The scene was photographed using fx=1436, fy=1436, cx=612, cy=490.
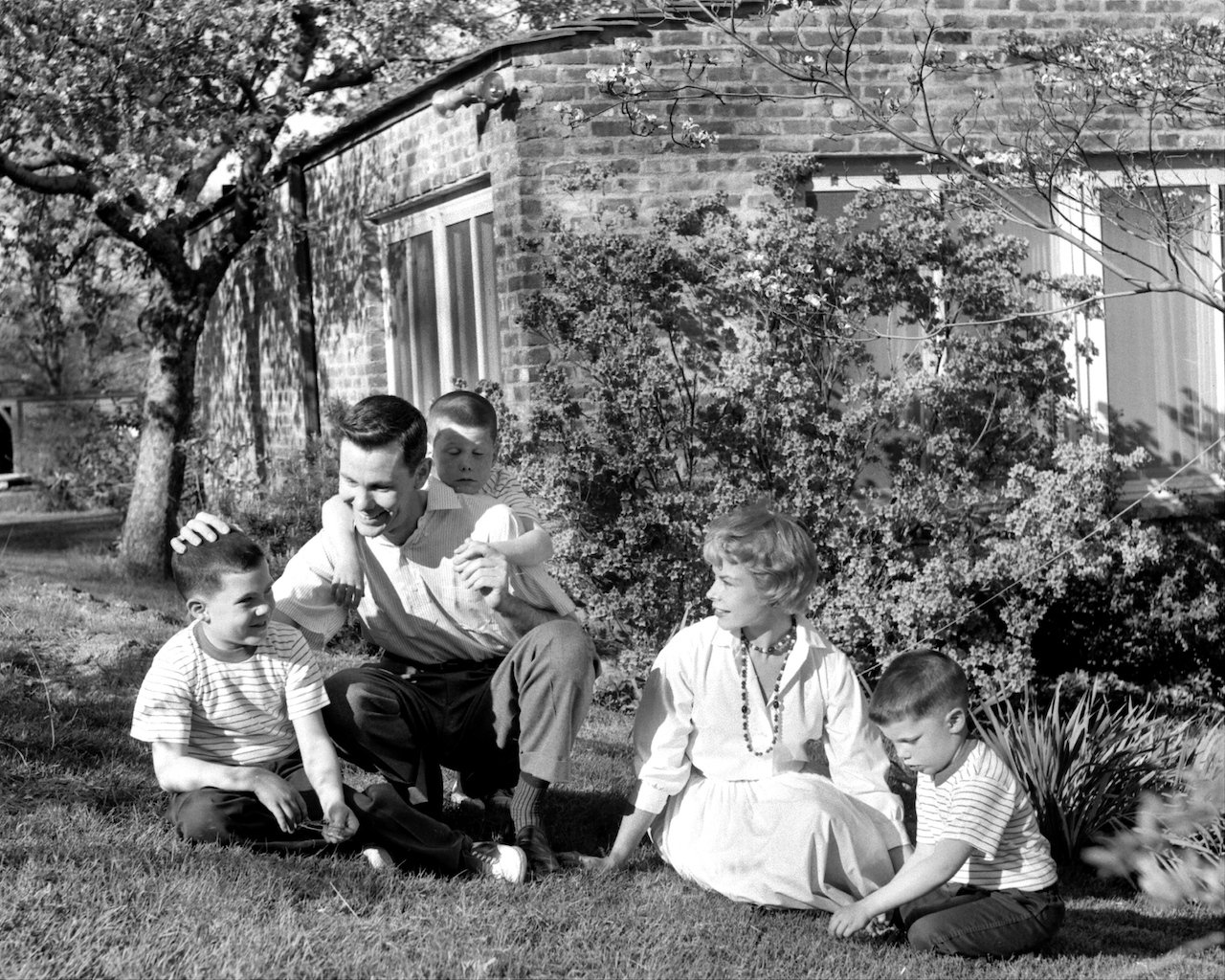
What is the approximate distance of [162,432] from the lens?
38.8 ft

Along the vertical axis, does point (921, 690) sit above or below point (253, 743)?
above

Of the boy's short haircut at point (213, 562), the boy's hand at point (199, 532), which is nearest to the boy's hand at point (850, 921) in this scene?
the boy's short haircut at point (213, 562)

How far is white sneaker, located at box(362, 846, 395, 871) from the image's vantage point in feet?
13.3

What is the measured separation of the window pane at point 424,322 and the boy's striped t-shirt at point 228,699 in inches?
235

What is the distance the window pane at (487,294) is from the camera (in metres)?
8.90

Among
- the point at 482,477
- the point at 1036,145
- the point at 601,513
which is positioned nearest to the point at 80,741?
the point at 482,477

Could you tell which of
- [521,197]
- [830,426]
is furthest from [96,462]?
[830,426]

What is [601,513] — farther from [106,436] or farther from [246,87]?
[106,436]

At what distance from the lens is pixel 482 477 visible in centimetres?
489

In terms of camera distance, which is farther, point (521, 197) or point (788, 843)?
point (521, 197)

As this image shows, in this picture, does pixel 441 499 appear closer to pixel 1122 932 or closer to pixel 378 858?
pixel 378 858


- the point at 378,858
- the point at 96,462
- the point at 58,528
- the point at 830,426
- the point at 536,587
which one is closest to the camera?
the point at 378,858

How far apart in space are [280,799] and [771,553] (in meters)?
1.51

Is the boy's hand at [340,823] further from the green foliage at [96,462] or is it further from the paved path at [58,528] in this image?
the green foliage at [96,462]
